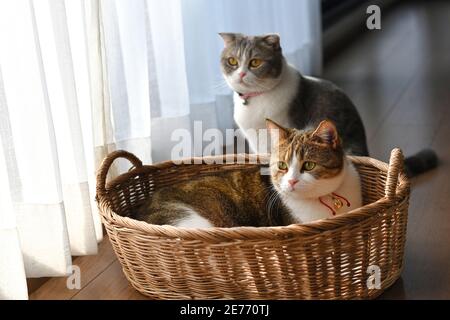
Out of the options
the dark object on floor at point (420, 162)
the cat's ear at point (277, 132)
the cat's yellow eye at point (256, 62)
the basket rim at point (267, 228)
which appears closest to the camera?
the basket rim at point (267, 228)

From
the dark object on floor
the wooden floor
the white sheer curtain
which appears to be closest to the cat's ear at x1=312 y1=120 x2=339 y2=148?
the wooden floor

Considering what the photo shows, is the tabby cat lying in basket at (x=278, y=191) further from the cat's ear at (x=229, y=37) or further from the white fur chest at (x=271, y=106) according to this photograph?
the cat's ear at (x=229, y=37)

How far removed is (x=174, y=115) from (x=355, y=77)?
1.57 m

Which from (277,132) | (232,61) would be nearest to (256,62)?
(232,61)

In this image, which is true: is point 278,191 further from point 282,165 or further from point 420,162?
point 420,162

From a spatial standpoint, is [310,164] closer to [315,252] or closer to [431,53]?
[315,252]

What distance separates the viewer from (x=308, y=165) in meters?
1.57

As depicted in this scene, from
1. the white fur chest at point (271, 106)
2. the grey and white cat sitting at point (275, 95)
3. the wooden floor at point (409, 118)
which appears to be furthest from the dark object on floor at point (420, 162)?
the white fur chest at point (271, 106)

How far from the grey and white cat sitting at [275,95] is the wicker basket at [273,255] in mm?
529

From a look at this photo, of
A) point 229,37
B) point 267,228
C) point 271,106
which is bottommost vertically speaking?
point 267,228

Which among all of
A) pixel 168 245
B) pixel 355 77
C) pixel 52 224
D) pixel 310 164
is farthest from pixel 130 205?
pixel 355 77

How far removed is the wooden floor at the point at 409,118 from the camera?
1.66 metres

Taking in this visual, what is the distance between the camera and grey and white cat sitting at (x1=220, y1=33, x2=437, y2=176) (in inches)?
80.0

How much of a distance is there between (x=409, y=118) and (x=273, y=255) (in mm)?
1614
